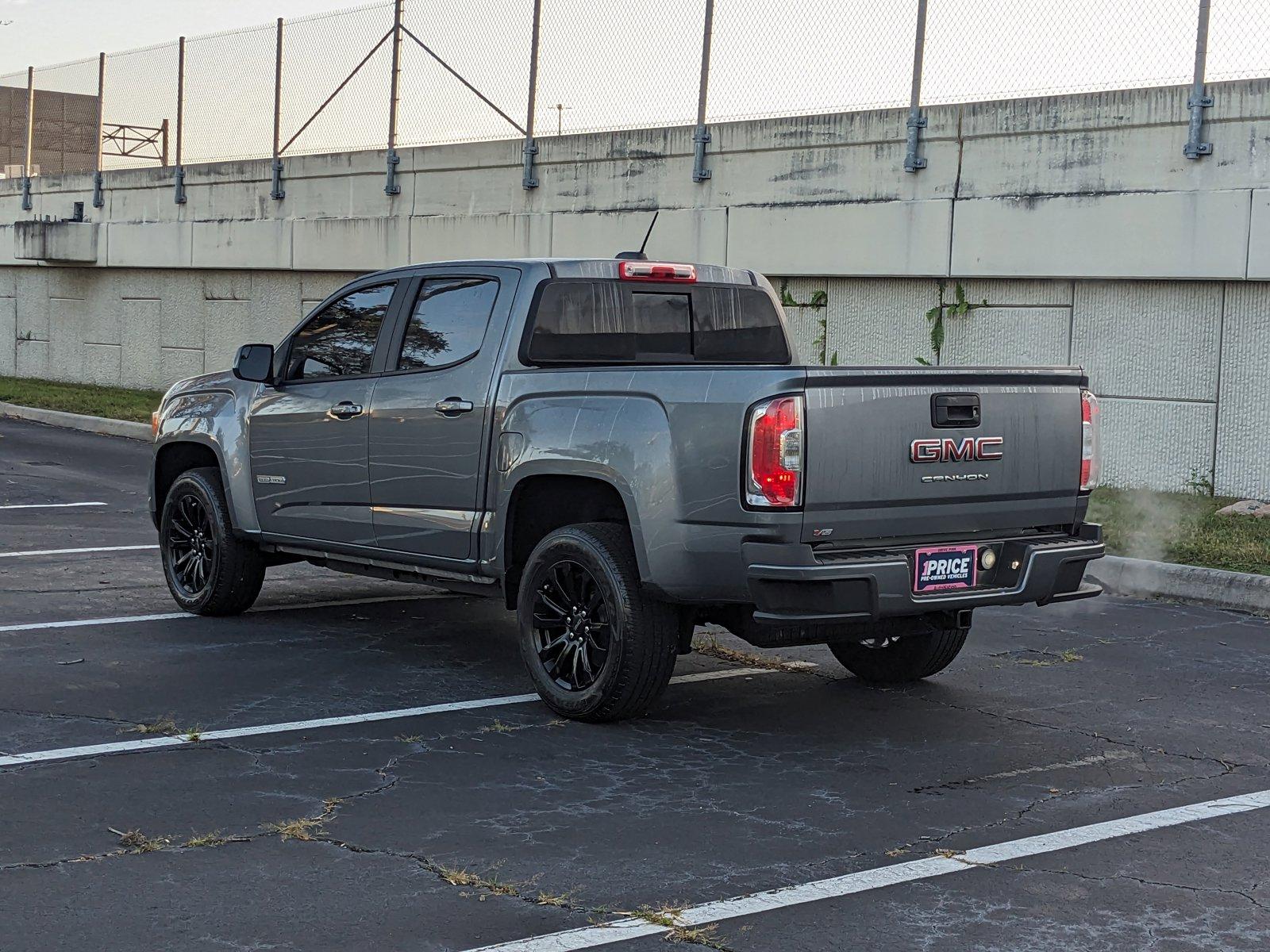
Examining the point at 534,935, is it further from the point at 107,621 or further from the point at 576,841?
the point at 107,621

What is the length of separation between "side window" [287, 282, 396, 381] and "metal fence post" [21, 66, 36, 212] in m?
23.2

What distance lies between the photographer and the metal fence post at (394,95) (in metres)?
21.4

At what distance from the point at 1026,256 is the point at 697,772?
976 cm

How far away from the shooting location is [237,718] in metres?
6.45

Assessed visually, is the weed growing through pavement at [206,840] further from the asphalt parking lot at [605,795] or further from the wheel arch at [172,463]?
the wheel arch at [172,463]

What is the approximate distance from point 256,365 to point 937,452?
389 centimetres

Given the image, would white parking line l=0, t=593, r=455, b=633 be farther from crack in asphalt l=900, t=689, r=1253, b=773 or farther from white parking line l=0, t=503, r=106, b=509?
white parking line l=0, t=503, r=106, b=509

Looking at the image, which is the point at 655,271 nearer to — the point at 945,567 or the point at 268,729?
the point at 945,567

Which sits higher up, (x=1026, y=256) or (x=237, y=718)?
(x=1026, y=256)

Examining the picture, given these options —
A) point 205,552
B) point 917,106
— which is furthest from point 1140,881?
point 917,106

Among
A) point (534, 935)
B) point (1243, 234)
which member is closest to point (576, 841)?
point (534, 935)

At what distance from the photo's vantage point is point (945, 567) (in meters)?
6.11

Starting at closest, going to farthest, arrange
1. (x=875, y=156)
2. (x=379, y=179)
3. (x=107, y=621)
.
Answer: (x=107, y=621), (x=875, y=156), (x=379, y=179)

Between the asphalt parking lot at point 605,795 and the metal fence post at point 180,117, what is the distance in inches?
689
